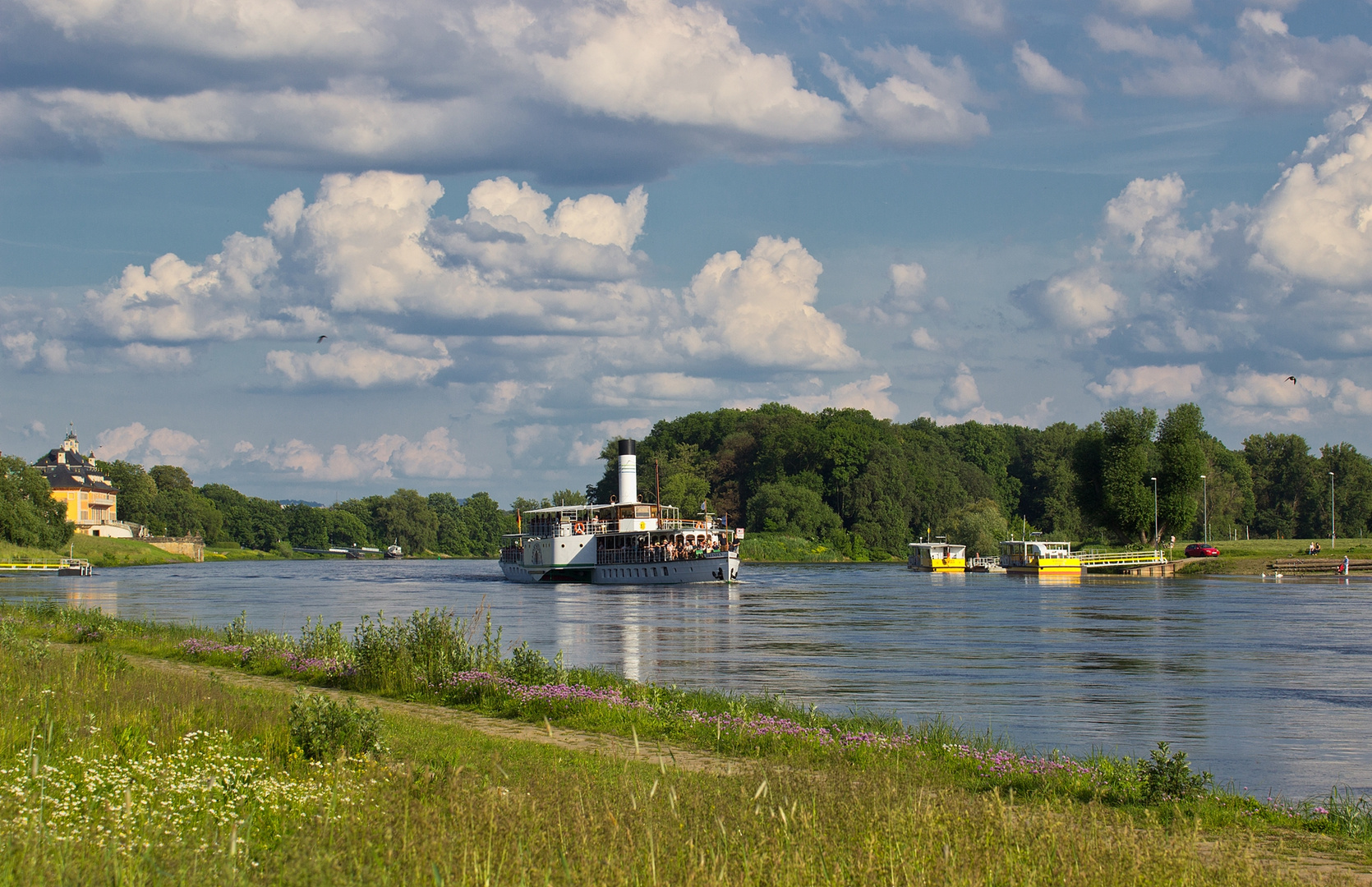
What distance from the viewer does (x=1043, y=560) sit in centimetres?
9556

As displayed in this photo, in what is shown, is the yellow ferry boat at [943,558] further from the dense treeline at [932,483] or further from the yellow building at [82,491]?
the yellow building at [82,491]

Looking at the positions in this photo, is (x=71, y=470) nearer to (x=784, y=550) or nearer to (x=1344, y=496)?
(x=784, y=550)

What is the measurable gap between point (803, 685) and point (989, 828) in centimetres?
1598

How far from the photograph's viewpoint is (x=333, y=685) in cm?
2005

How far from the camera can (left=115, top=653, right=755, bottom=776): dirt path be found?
12.7m

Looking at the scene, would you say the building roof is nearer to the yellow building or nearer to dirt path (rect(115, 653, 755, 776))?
the yellow building

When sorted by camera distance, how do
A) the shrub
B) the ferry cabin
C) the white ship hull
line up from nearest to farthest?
1. the shrub
2. the white ship hull
3. the ferry cabin

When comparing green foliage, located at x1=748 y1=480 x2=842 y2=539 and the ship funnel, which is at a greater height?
the ship funnel

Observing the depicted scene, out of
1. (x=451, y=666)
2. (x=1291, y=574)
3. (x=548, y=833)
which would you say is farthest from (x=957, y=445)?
(x=548, y=833)

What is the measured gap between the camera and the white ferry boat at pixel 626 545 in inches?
3238

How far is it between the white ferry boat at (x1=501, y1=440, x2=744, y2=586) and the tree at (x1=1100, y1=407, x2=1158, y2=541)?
3673cm

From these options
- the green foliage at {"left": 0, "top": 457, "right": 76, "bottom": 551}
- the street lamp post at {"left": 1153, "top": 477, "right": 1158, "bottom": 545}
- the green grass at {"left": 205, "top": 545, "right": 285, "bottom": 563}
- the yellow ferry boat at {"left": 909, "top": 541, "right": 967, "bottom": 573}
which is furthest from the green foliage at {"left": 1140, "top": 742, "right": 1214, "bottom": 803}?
the green grass at {"left": 205, "top": 545, "right": 285, "bottom": 563}

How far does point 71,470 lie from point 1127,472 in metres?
142

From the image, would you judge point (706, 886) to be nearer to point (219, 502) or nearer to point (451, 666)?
point (451, 666)
